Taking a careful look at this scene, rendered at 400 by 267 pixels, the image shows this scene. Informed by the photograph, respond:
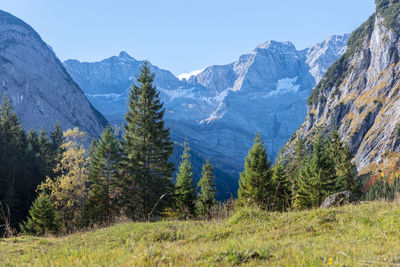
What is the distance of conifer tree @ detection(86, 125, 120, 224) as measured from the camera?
1178 inches

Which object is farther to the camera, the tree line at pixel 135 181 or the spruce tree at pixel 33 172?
the spruce tree at pixel 33 172

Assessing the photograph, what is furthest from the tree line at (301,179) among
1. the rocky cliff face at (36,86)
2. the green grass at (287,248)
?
the rocky cliff face at (36,86)

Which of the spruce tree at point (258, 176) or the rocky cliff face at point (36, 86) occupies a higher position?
the rocky cliff face at point (36, 86)

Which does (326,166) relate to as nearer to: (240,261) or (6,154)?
(240,261)

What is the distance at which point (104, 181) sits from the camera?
103ft

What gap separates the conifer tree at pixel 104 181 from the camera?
29.9m

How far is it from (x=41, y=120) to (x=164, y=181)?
151m

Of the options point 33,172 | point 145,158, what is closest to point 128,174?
point 145,158

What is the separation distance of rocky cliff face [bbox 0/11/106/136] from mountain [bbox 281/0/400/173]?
14554 cm

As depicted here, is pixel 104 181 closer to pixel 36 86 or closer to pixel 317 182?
pixel 317 182

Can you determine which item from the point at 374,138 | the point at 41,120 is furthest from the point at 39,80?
the point at 374,138

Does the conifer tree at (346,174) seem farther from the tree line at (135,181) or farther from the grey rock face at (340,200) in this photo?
the grey rock face at (340,200)

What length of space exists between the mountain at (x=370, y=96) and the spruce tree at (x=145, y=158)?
109 metres

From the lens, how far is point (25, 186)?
43.5 metres
